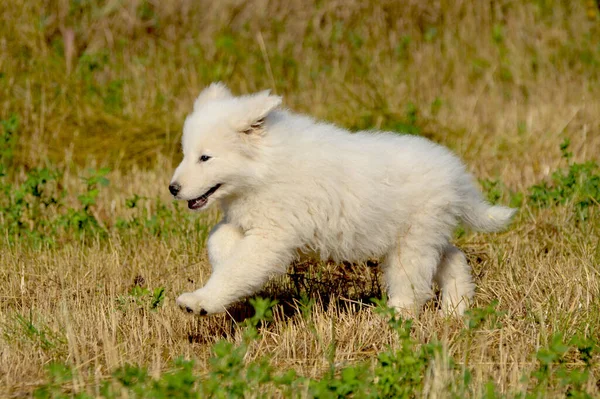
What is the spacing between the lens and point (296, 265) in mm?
6527

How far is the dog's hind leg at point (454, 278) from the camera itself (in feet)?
19.2

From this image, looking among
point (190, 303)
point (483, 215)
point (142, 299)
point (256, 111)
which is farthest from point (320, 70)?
point (190, 303)

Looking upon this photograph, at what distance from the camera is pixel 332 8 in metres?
12.2

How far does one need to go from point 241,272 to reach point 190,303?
0.34m

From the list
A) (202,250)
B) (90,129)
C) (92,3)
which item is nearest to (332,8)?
(92,3)

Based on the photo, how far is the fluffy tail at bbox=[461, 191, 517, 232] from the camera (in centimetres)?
583

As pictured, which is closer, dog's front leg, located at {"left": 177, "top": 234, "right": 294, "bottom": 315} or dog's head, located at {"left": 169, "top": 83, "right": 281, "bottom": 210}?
dog's front leg, located at {"left": 177, "top": 234, "right": 294, "bottom": 315}

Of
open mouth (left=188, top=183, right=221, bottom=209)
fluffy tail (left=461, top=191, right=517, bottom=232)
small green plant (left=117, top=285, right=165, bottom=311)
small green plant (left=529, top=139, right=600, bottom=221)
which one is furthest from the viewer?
small green plant (left=529, top=139, right=600, bottom=221)

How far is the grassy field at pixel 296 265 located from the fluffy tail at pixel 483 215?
1.27ft

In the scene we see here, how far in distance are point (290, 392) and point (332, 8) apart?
889cm

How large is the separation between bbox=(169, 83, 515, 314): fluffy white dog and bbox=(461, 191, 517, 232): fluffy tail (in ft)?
0.47

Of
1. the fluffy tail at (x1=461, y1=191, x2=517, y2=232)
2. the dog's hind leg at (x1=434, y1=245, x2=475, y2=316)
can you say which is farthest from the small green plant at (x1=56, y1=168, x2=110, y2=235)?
the fluffy tail at (x1=461, y1=191, x2=517, y2=232)

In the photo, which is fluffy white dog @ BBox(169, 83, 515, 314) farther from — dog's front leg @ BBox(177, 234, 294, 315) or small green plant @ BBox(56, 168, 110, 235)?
small green plant @ BBox(56, 168, 110, 235)

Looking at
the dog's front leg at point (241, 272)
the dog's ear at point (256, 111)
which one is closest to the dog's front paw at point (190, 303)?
the dog's front leg at point (241, 272)
